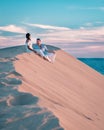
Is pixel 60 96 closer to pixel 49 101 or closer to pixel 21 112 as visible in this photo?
pixel 49 101

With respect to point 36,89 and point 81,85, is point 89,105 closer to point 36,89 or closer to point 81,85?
point 36,89

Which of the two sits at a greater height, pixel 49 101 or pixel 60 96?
pixel 49 101

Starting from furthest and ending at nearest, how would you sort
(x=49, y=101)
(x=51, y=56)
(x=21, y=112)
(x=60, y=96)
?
(x=51, y=56) < (x=60, y=96) < (x=49, y=101) < (x=21, y=112)

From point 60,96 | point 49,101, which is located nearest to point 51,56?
point 60,96

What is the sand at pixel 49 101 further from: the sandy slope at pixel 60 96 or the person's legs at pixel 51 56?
the person's legs at pixel 51 56

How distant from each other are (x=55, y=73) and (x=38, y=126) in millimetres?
7870

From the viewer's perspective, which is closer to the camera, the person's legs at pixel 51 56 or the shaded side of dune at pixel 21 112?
the shaded side of dune at pixel 21 112

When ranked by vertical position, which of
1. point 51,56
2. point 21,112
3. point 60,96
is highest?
point 21,112

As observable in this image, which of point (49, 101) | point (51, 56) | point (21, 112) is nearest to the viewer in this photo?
point (21, 112)

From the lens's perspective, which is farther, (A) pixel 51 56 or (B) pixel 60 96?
(A) pixel 51 56

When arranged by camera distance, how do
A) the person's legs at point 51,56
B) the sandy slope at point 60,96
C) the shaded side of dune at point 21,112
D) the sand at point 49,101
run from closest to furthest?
the shaded side of dune at point 21,112 < the sand at point 49,101 < the sandy slope at point 60,96 < the person's legs at point 51,56

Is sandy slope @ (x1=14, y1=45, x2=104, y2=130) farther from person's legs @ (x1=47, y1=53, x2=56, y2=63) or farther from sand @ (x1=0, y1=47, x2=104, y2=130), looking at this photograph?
person's legs @ (x1=47, y1=53, x2=56, y2=63)

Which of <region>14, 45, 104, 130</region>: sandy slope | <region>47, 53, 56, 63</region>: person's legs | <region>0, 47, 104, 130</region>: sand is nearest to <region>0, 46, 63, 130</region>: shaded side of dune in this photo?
<region>0, 47, 104, 130</region>: sand

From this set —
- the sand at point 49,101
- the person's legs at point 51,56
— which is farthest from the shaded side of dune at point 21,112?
the person's legs at point 51,56
